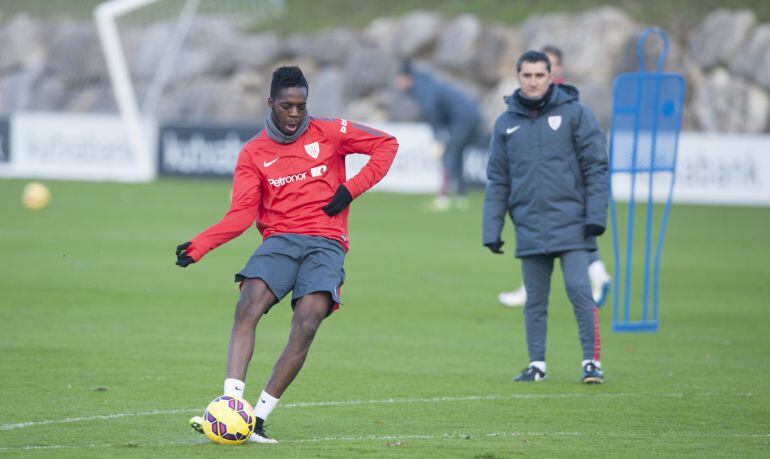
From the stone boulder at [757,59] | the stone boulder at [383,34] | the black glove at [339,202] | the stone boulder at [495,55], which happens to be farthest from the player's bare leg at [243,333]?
the stone boulder at [383,34]

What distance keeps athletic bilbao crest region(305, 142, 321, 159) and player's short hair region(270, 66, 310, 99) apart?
0.34m

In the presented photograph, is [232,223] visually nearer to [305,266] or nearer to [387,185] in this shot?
[305,266]

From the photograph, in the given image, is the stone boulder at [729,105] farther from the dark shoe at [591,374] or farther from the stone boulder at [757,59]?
the dark shoe at [591,374]

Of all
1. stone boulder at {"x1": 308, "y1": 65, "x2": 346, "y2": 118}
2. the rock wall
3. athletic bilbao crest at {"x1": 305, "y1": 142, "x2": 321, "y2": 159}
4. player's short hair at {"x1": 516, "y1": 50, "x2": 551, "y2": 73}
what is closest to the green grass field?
athletic bilbao crest at {"x1": 305, "y1": 142, "x2": 321, "y2": 159}

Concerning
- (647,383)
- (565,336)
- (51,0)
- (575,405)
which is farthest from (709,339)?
(51,0)

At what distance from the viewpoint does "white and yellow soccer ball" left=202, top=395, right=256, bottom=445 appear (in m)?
6.84

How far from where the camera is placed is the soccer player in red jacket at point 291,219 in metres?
7.14

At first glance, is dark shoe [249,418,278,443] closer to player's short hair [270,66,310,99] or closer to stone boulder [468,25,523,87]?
player's short hair [270,66,310,99]

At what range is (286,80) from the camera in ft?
23.6

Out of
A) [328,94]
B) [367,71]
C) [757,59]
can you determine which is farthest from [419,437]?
[328,94]

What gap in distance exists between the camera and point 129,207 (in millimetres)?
24656

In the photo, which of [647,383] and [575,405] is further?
[647,383]

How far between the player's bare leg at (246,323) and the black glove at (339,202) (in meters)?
0.54

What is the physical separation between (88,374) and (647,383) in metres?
3.76
